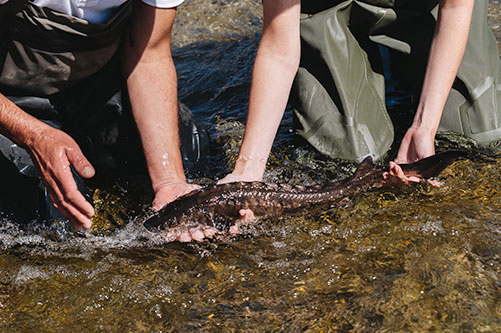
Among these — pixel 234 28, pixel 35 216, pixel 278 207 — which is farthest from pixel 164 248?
pixel 234 28

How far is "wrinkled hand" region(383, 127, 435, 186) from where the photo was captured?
11.8 ft

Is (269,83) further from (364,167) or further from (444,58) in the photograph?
(444,58)

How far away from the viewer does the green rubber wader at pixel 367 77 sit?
4.30 meters

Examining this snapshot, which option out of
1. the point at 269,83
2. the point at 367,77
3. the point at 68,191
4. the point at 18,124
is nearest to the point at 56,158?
the point at 68,191

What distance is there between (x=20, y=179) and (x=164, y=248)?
122 centimetres

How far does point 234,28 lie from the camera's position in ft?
23.7

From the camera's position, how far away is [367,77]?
14.9ft

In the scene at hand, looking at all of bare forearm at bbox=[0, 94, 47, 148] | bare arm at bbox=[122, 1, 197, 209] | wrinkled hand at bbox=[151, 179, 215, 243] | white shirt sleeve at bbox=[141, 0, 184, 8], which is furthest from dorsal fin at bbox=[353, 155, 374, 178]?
bare forearm at bbox=[0, 94, 47, 148]

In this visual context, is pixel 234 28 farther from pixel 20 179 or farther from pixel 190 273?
pixel 190 273

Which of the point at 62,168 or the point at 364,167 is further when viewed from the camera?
the point at 364,167

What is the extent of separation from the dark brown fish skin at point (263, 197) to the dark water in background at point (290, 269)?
0.11 metres

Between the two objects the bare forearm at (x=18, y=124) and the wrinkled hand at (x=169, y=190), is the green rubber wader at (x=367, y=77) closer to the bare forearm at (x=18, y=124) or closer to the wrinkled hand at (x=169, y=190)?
the wrinkled hand at (x=169, y=190)

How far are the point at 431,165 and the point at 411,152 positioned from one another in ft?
1.25

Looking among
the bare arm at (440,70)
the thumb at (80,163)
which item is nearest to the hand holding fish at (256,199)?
the bare arm at (440,70)
